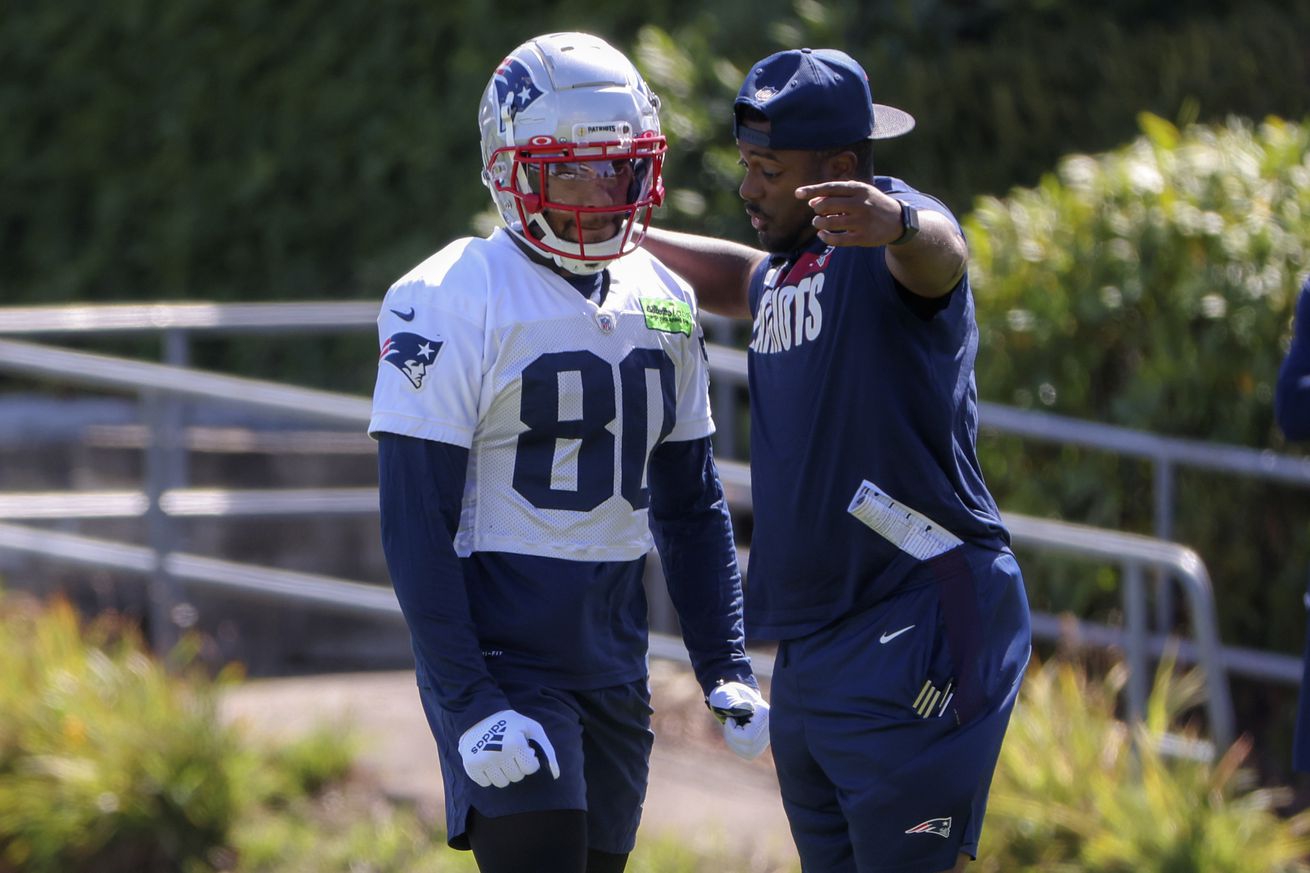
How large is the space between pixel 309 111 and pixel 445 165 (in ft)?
3.38

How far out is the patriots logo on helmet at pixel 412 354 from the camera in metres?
3.24

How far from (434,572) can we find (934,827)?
1008 millimetres

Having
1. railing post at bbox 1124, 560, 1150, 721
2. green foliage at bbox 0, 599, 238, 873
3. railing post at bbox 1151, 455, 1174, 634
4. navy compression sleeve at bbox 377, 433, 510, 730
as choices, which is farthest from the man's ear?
green foliage at bbox 0, 599, 238, 873

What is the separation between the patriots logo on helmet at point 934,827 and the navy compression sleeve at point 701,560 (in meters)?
0.50

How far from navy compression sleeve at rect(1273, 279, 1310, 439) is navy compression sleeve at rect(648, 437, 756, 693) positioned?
1.60 meters

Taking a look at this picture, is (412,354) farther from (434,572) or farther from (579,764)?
(579,764)

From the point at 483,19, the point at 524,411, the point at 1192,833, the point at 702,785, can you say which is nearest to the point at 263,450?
the point at 483,19

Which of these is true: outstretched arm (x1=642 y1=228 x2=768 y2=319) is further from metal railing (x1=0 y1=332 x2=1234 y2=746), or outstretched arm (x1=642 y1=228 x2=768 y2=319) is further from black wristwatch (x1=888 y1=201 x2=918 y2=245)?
metal railing (x1=0 y1=332 x2=1234 y2=746)

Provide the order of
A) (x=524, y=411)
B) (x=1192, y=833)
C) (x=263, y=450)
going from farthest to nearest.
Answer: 1. (x=263, y=450)
2. (x=1192, y=833)
3. (x=524, y=411)

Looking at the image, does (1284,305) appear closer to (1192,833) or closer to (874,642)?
(1192,833)

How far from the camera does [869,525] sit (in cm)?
343

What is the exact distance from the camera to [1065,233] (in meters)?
6.24

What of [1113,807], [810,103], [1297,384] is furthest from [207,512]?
[810,103]

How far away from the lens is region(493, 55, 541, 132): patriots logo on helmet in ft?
11.1
